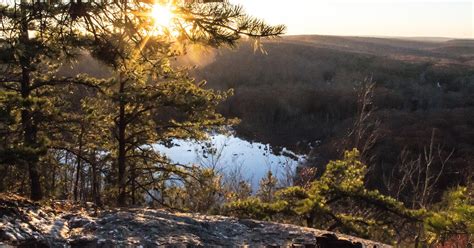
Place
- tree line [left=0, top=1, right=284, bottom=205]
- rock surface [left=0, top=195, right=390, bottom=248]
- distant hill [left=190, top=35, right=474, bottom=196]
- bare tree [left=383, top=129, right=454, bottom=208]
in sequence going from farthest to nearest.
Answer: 1. distant hill [left=190, top=35, right=474, bottom=196]
2. bare tree [left=383, top=129, right=454, bottom=208]
3. tree line [left=0, top=1, right=284, bottom=205]
4. rock surface [left=0, top=195, right=390, bottom=248]

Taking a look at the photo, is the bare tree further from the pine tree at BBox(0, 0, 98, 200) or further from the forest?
the pine tree at BBox(0, 0, 98, 200)

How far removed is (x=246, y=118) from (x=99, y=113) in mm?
34485

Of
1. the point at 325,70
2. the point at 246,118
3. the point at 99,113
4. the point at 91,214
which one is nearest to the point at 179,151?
the point at 246,118

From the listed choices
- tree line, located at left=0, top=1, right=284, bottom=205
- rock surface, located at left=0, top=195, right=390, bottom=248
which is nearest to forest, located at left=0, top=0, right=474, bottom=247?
tree line, located at left=0, top=1, right=284, bottom=205

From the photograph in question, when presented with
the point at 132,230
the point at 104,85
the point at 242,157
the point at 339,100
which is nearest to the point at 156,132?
the point at 104,85

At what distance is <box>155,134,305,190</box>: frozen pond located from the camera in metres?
28.0

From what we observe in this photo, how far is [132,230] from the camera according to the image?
391 cm

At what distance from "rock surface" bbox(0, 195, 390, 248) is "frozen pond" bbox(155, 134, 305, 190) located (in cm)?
2217

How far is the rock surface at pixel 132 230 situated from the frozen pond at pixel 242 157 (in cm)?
2217

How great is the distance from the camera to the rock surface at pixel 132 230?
3559mm

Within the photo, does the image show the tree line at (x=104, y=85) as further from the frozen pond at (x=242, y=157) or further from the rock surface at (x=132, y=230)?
the frozen pond at (x=242, y=157)

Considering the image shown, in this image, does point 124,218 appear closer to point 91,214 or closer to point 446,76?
point 91,214

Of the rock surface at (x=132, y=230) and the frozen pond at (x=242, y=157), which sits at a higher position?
the rock surface at (x=132, y=230)

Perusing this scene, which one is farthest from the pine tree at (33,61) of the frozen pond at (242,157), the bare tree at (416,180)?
the frozen pond at (242,157)
